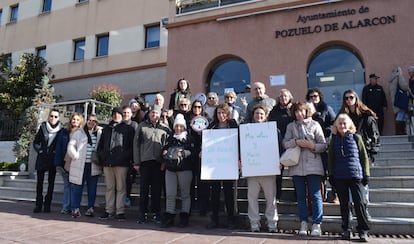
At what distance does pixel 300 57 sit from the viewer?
11156 mm

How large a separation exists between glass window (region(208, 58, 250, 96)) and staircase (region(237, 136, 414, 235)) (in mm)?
6017

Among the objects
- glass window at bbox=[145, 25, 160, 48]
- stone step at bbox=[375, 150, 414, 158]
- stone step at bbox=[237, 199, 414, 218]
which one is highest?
glass window at bbox=[145, 25, 160, 48]

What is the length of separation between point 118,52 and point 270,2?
10.3 metres

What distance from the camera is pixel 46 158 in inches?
277

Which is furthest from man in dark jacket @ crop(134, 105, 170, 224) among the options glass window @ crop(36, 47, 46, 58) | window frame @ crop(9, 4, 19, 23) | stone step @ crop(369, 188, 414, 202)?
window frame @ crop(9, 4, 19, 23)

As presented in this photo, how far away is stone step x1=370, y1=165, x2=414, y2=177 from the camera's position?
6.27 m

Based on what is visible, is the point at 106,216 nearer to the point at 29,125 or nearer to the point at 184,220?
the point at 184,220

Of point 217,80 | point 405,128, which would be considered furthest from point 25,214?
point 405,128

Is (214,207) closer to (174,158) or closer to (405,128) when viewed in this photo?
(174,158)

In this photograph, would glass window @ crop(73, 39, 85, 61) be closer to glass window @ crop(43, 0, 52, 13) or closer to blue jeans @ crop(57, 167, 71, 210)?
glass window @ crop(43, 0, 52, 13)

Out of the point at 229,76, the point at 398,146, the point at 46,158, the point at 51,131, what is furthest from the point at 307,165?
the point at 229,76

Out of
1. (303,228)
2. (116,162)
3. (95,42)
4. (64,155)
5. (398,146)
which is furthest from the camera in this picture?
(95,42)

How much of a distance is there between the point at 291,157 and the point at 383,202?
201cm

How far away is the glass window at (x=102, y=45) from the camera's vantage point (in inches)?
776
